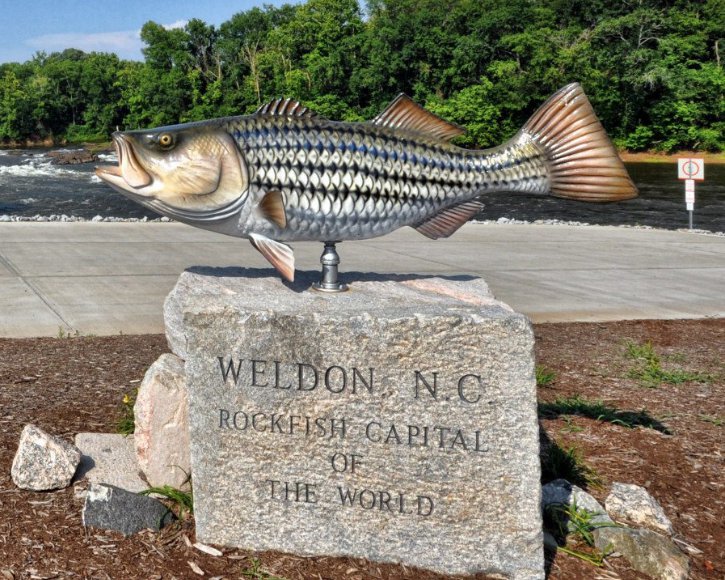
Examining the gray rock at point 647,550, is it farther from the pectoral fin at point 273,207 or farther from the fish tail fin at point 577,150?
the pectoral fin at point 273,207

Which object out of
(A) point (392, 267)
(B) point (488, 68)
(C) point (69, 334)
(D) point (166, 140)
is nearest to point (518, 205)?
(A) point (392, 267)

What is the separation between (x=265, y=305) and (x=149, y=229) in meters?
11.6

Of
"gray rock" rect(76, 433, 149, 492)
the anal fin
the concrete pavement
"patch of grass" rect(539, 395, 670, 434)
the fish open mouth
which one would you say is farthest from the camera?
the concrete pavement

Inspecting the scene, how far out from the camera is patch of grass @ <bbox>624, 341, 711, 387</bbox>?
6.85 m

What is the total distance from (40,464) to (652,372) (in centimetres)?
473

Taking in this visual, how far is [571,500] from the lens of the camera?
14.1ft

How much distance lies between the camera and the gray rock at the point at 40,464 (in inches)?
168

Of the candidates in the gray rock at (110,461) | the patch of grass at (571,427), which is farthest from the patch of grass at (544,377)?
the gray rock at (110,461)

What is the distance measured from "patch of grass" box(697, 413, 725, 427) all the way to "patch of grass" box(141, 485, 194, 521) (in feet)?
11.6

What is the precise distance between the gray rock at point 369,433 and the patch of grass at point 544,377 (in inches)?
114

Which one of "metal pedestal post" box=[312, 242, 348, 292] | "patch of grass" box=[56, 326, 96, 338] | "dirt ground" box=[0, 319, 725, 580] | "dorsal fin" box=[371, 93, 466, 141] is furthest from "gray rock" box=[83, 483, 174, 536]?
"patch of grass" box=[56, 326, 96, 338]

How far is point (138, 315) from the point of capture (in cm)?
851

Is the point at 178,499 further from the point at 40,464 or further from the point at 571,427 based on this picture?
the point at 571,427

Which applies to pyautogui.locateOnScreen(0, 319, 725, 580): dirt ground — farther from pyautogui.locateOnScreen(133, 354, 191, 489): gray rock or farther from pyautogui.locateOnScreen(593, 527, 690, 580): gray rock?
pyautogui.locateOnScreen(133, 354, 191, 489): gray rock
